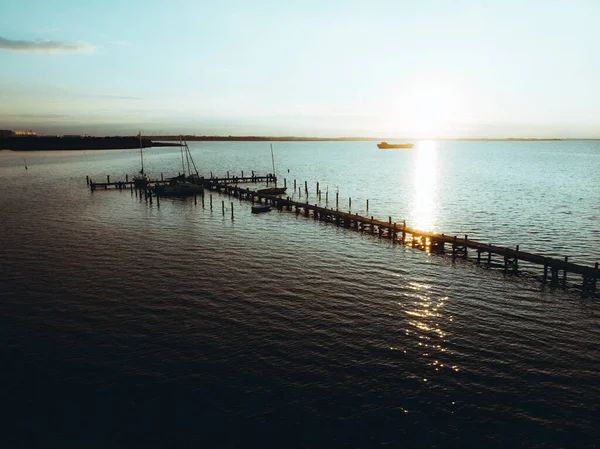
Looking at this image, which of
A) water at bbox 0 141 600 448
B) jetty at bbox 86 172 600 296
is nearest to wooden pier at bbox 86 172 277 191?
jetty at bbox 86 172 600 296

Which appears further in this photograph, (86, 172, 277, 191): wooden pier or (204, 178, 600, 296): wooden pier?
(86, 172, 277, 191): wooden pier

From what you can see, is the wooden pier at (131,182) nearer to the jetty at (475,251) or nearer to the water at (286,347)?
the jetty at (475,251)

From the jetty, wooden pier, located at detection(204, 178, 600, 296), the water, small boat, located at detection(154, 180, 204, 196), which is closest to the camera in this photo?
the water

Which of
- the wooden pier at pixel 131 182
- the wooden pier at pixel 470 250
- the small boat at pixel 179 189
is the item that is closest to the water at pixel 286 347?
the wooden pier at pixel 470 250

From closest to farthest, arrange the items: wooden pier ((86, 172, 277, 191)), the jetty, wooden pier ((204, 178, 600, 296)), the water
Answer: the water → wooden pier ((204, 178, 600, 296)) → the jetty → wooden pier ((86, 172, 277, 191))

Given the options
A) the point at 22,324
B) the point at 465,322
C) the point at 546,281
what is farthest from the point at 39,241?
the point at 546,281

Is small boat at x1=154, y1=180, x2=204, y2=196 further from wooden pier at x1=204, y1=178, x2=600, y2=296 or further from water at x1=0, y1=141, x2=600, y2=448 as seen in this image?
water at x1=0, y1=141, x2=600, y2=448

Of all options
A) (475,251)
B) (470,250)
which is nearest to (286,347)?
(475,251)

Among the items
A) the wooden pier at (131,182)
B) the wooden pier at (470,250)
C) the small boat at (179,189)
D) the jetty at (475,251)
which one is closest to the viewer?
the wooden pier at (470,250)
